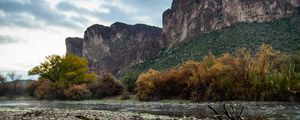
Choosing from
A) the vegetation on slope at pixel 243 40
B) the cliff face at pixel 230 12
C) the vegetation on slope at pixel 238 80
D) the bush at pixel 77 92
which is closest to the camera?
the vegetation on slope at pixel 238 80

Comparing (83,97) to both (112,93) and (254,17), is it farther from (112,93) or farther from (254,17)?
(254,17)

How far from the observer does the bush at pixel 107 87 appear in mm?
91750

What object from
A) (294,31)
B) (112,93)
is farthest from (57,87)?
(294,31)

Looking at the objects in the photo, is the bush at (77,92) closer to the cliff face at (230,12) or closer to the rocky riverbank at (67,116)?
the rocky riverbank at (67,116)

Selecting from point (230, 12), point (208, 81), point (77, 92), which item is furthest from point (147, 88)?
point (230, 12)

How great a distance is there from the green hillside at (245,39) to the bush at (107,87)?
31.7 m

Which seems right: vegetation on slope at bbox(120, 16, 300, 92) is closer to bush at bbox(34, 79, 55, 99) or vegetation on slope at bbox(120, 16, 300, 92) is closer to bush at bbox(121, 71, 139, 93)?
bush at bbox(121, 71, 139, 93)

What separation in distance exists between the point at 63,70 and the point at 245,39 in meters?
47.7

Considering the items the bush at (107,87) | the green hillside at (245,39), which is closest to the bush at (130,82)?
the bush at (107,87)

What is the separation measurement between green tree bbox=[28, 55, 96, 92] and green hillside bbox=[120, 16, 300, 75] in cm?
3274

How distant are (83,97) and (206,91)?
3520cm

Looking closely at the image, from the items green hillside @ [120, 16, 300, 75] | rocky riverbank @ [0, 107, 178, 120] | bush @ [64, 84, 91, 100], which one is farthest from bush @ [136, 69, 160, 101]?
rocky riverbank @ [0, 107, 178, 120]

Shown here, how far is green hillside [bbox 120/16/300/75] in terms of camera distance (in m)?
108

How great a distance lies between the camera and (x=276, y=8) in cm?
15012
